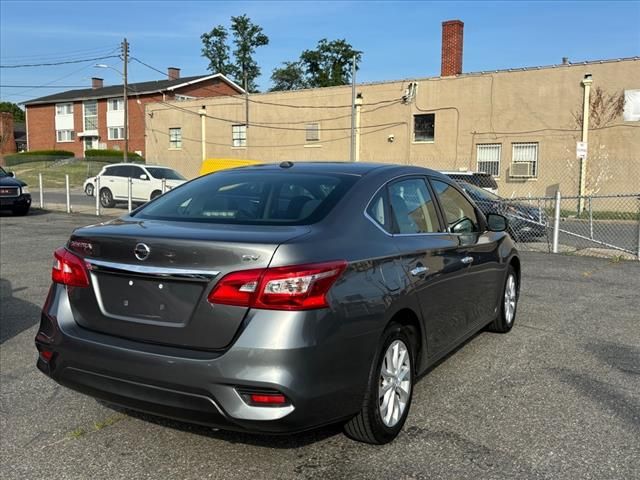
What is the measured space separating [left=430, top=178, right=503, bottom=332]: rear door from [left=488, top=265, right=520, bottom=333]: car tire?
0.95ft

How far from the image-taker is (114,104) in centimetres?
5694

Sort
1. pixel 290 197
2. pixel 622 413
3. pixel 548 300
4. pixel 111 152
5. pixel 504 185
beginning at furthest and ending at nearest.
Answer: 1. pixel 111 152
2. pixel 504 185
3. pixel 548 300
4. pixel 622 413
5. pixel 290 197

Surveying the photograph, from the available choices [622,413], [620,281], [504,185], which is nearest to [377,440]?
[622,413]

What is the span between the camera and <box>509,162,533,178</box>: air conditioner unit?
1011 inches

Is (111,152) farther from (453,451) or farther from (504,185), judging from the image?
(453,451)

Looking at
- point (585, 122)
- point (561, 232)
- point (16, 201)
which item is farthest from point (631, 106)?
point (16, 201)

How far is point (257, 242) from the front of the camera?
2980mm

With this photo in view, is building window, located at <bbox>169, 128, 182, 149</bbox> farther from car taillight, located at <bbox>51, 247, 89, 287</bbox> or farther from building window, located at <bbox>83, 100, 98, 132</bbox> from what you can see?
car taillight, located at <bbox>51, 247, 89, 287</bbox>

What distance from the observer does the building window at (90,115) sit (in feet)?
192

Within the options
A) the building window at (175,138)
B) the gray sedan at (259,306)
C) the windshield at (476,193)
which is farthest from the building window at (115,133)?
the gray sedan at (259,306)

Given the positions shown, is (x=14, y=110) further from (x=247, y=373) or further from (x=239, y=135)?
(x=247, y=373)

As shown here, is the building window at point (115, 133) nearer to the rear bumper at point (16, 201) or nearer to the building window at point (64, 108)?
the building window at point (64, 108)

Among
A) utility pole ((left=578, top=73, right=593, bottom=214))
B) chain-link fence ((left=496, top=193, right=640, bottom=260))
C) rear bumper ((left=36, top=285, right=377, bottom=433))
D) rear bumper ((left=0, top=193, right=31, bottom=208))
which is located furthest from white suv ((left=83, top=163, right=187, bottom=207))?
rear bumper ((left=36, top=285, right=377, bottom=433))

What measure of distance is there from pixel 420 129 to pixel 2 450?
87.4 feet
